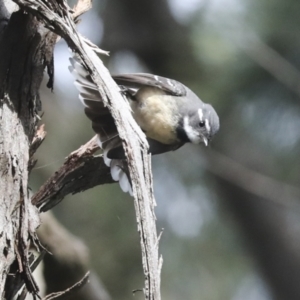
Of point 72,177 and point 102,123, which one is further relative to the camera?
point 102,123

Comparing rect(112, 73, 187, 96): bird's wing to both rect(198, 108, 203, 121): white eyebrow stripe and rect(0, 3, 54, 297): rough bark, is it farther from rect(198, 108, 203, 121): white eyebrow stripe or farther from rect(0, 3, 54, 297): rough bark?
rect(0, 3, 54, 297): rough bark

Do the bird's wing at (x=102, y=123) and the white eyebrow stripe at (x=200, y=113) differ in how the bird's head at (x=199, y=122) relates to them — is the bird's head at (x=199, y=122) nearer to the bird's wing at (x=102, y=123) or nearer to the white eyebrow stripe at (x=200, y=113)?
the white eyebrow stripe at (x=200, y=113)

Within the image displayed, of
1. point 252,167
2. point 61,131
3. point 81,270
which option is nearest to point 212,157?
point 252,167

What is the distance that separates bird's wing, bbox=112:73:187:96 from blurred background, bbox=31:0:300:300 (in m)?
0.77

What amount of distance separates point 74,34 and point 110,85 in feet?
0.57

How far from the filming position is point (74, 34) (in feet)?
4.91

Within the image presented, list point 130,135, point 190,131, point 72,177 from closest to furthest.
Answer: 1. point 130,135
2. point 72,177
3. point 190,131

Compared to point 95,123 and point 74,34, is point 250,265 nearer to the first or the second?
point 95,123

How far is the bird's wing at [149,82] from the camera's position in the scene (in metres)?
2.27

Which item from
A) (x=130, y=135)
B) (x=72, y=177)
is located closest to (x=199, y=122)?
(x=72, y=177)

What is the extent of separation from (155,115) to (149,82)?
0.14m

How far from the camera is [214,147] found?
3.82 metres

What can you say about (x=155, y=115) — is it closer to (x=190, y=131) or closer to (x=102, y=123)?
(x=190, y=131)

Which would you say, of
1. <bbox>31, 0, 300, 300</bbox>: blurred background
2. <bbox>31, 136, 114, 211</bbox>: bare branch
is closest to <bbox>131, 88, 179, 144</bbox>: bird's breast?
<bbox>31, 136, 114, 211</bbox>: bare branch
